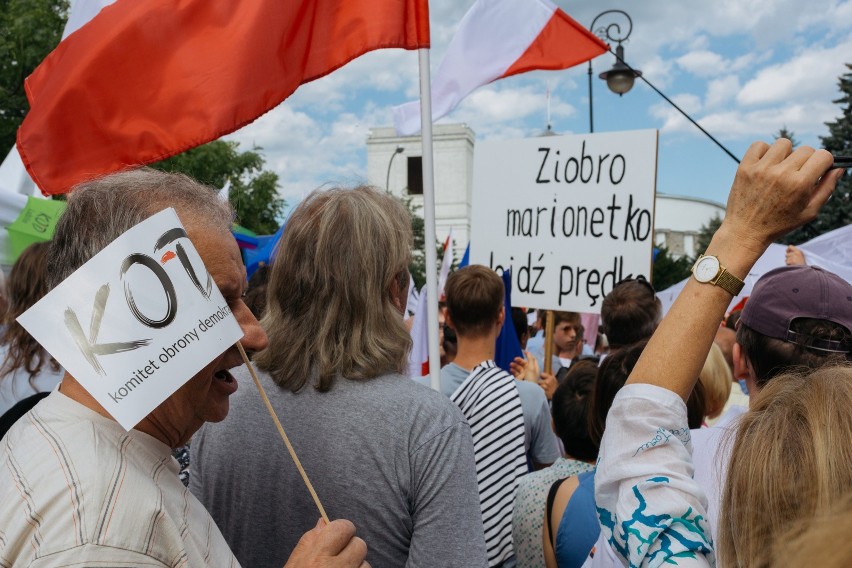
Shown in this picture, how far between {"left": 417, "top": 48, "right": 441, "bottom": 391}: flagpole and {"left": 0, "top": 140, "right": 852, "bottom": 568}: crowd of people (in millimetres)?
220

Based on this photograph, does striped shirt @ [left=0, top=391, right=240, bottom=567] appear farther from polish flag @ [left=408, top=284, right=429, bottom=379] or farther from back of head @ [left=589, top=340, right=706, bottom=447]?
polish flag @ [left=408, top=284, right=429, bottom=379]

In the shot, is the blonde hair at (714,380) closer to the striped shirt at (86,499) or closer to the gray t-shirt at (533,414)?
the gray t-shirt at (533,414)

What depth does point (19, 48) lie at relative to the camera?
18.4 m

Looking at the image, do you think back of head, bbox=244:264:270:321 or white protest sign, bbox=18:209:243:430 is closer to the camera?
white protest sign, bbox=18:209:243:430

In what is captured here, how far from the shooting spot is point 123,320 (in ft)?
4.34

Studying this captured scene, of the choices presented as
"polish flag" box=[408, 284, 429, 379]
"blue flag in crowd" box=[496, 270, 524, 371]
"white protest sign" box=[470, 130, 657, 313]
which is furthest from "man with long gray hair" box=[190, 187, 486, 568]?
"polish flag" box=[408, 284, 429, 379]

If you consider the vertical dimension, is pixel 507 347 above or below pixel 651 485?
below

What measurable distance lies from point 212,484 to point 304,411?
333 mm

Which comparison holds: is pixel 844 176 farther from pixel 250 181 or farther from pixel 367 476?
pixel 367 476

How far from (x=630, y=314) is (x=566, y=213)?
1041 millimetres

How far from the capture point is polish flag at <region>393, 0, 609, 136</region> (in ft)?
16.3

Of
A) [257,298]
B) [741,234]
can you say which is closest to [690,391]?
[741,234]

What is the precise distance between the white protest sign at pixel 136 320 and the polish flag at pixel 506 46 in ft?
12.3

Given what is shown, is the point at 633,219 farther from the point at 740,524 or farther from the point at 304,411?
the point at 740,524
